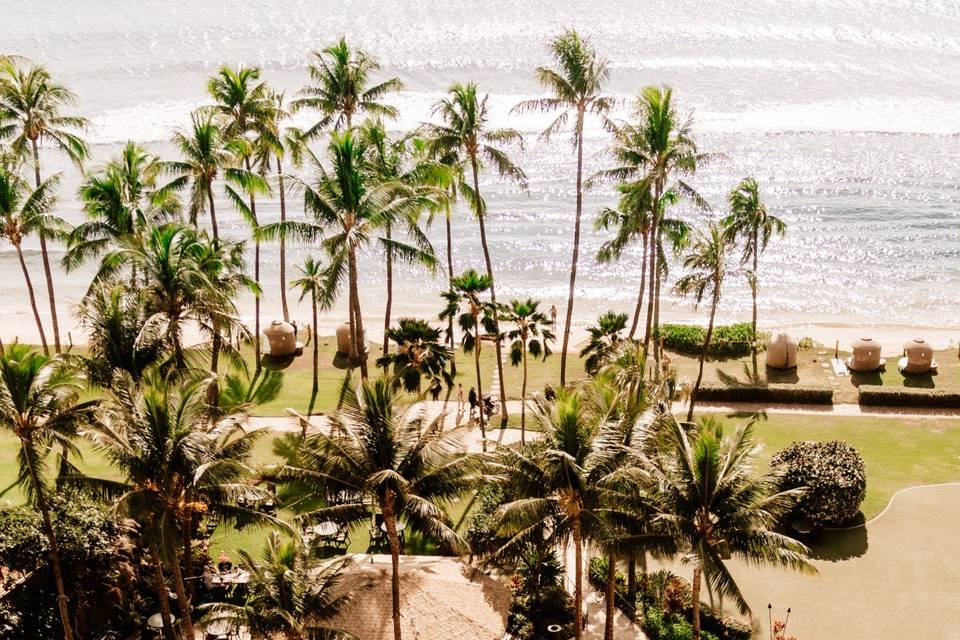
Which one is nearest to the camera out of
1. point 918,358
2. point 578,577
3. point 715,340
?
point 578,577

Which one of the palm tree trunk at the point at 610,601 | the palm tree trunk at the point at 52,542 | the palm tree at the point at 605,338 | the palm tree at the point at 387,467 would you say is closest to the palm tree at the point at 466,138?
the palm tree at the point at 605,338

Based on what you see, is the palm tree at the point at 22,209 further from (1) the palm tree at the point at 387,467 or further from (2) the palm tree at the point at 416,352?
(1) the palm tree at the point at 387,467

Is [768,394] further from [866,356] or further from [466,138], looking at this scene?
[466,138]

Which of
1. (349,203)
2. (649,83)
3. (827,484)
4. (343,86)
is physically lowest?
(827,484)

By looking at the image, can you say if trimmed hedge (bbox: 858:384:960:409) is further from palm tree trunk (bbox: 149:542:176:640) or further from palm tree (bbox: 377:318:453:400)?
palm tree trunk (bbox: 149:542:176:640)

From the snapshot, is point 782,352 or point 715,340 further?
point 715,340

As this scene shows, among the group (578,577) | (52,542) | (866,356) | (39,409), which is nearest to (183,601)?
(52,542)

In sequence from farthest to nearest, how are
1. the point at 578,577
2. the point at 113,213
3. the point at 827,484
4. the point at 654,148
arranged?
the point at 654,148
the point at 113,213
the point at 827,484
the point at 578,577
